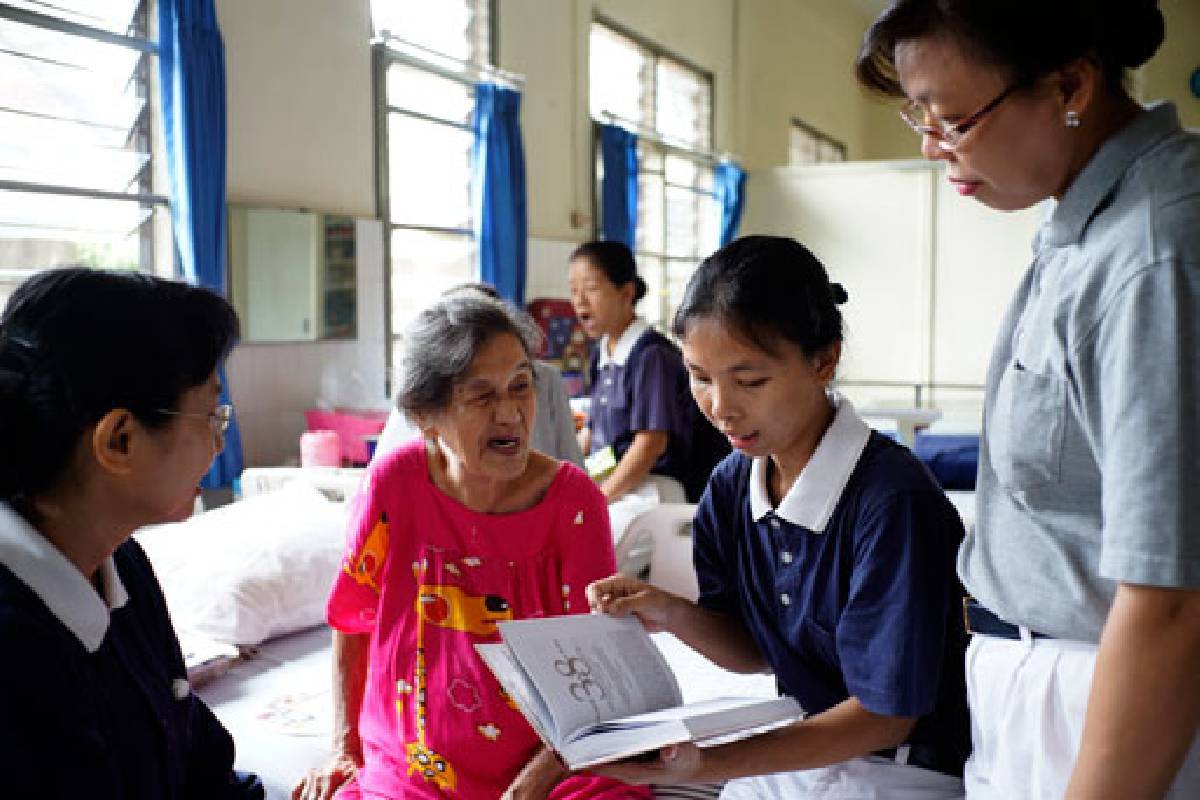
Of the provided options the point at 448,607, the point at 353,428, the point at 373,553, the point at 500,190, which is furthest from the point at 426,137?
the point at 448,607

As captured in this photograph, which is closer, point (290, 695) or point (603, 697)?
point (603, 697)

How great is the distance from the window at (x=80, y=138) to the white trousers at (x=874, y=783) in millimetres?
3297

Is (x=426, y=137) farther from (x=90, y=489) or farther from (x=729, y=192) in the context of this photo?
(x=90, y=489)

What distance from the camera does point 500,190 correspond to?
241 inches

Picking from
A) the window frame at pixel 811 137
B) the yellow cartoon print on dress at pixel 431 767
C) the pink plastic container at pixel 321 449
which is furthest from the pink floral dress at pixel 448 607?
the window frame at pixel 811 137

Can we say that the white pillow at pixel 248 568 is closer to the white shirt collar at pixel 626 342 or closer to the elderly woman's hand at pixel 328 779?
the elderly woman's hand at pixel 328 779

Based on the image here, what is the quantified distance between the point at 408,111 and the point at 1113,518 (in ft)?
16.9

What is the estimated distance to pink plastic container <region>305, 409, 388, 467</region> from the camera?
428 cm

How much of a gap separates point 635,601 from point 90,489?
0.78 metres

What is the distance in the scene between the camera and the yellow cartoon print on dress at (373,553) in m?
1.89

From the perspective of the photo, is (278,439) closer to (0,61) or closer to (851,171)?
(0,61)

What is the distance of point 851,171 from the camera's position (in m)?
8.95

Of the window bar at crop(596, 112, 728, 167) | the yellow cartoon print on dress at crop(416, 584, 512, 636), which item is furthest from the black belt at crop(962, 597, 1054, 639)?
the window bar at crop(596, 112, 728, 167)

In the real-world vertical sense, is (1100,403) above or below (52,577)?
above
